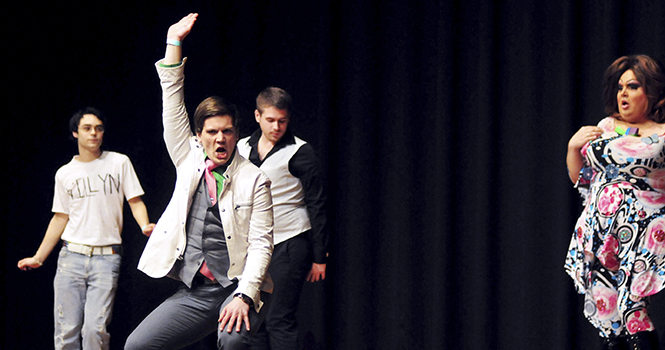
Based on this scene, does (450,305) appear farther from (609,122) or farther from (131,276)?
(131,276)

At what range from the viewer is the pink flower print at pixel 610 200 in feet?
9.18

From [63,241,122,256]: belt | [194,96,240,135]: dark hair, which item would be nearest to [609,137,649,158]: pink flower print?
[194,96,240,135]: dark hair

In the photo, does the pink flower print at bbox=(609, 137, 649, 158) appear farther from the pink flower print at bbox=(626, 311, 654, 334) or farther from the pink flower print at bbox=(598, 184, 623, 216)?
the pink flower print at bbox=(626, 311, 654, 334)

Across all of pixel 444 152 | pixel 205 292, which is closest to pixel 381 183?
pixel 444 152

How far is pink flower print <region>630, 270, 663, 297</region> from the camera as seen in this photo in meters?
2.71

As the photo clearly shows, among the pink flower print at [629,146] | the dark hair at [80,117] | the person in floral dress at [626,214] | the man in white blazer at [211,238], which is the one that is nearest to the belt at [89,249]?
the dark hair at [80,117]

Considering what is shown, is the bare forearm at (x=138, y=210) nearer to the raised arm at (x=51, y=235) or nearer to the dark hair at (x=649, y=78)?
the raised arm at (x=51, y=235)

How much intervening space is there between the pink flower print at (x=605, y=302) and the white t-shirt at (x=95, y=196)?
244 cm

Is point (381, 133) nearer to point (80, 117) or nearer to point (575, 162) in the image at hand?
point (575, 162)

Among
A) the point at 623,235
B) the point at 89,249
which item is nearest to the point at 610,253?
the point at 623,235

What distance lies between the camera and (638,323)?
8.91 feet

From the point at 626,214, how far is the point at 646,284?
285mm

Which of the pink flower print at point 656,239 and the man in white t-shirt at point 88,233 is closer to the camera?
Result: the pink flower print at point 656,239

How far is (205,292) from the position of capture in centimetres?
257
